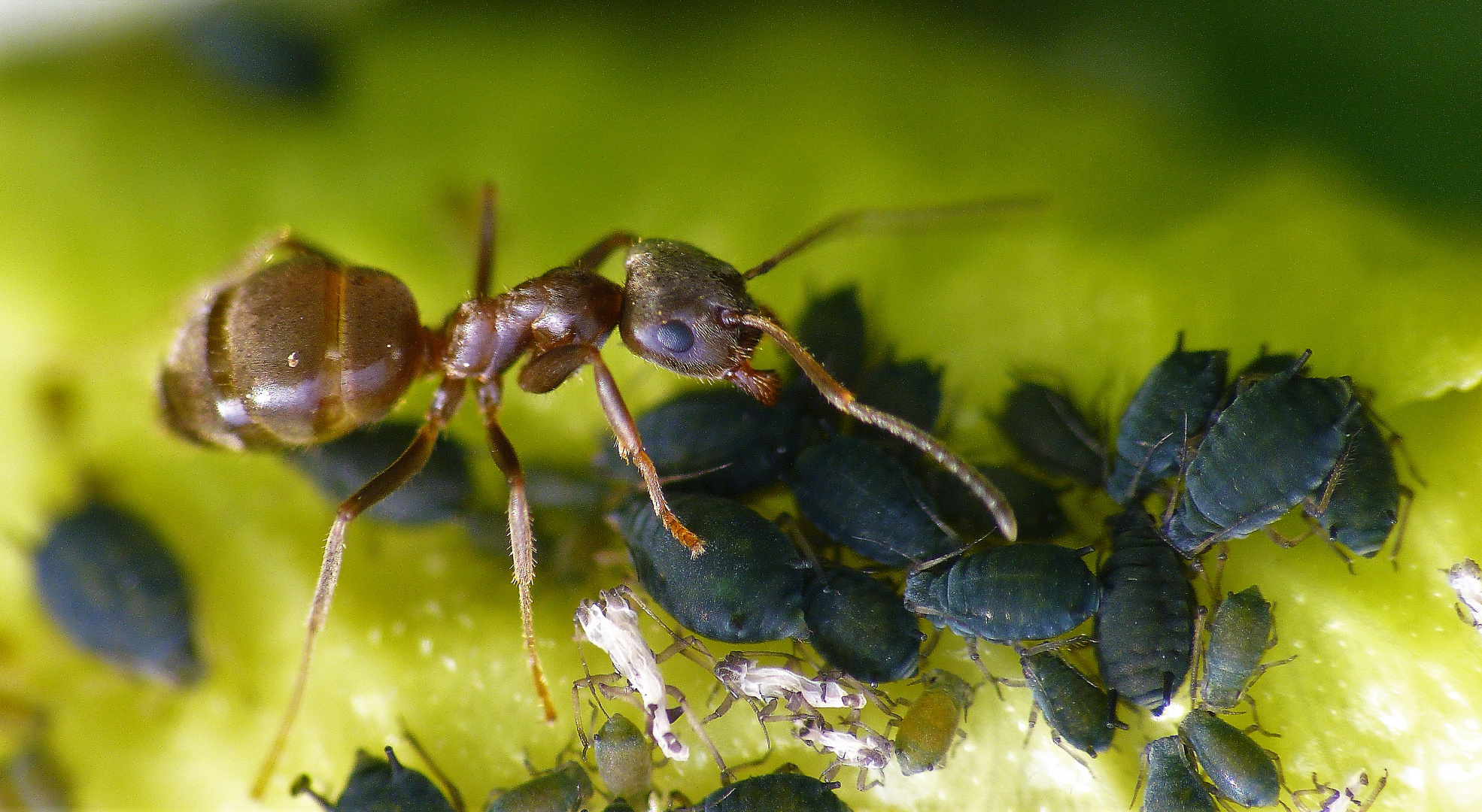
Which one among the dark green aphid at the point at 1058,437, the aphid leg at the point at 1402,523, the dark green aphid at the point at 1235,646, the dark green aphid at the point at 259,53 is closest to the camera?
the dark green aphid at the point at 1235,646

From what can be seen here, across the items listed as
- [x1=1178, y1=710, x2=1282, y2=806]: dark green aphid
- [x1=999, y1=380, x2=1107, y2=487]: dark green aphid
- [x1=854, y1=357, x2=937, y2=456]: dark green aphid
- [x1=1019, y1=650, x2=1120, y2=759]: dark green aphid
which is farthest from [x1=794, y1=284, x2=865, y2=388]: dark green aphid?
[x1=1178, y1=710, x2=1282, y2=806]: dark green aphid

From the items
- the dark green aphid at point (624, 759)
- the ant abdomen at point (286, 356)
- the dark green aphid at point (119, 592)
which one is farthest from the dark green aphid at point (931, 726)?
the dark green aphid at point (119, 592)

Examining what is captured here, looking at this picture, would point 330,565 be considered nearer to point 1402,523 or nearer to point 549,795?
point 549,795

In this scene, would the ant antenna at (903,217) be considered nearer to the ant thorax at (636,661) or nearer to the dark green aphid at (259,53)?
the ant thorax at (636,661)

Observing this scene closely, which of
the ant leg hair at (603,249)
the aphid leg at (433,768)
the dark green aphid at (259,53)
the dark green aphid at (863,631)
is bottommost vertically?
the aphid leg at (433,768)

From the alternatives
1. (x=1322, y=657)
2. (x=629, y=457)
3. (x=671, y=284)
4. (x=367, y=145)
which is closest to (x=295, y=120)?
(x=367, y=145)

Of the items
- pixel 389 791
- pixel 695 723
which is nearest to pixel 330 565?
pixel 389 791

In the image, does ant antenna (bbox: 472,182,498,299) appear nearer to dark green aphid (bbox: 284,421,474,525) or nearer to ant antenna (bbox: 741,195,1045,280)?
dark green aphid (bbox: 284,421,474,525)
